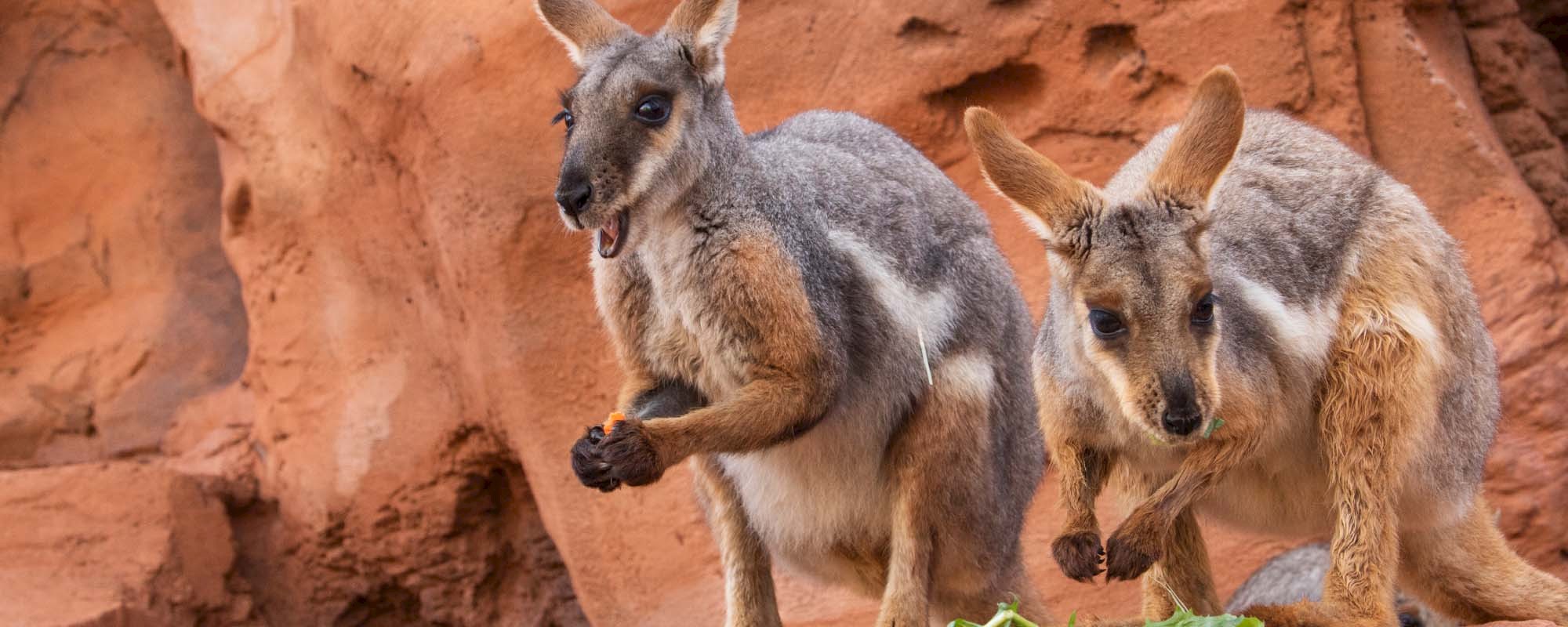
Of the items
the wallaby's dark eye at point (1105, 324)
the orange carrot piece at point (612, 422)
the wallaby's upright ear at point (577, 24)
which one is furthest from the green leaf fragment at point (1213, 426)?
the wallaby's upright ear at point (577, 24)

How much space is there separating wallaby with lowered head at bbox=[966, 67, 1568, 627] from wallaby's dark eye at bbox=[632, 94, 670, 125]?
0.95m

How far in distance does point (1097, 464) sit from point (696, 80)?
1.75m

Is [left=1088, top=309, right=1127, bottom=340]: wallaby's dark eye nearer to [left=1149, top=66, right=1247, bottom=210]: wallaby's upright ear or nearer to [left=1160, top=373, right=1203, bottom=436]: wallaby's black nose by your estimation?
[left=1160, top=373, right=1203, bottom=436]: wallaby's black nose

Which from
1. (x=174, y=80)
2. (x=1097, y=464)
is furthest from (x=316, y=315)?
(x=1097, y=464)

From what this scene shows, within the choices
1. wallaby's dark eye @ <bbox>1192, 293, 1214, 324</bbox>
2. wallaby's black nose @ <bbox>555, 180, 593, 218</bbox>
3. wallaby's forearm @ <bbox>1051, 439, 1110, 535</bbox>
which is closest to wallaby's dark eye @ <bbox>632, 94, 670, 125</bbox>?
wallaby's black nose @ <bbox>555, 180, 593, 218</bbox>

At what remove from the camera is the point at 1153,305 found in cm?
429

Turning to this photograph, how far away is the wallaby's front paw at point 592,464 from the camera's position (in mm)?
4543

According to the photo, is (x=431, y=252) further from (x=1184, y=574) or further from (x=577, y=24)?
(x=1184, y=574)

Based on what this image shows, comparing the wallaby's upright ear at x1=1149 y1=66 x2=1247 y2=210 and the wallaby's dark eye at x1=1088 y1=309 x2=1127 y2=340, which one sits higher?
the wallaby's upright ear at x1=1149 y1=66 x2=1247 y2=210

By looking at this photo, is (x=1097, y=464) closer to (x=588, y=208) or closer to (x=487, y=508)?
(x=588, y=208)

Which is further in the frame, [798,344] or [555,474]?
[555,474]

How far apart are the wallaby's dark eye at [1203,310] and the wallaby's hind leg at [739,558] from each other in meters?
1.84

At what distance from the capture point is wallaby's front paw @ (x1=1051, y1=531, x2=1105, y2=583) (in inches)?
183

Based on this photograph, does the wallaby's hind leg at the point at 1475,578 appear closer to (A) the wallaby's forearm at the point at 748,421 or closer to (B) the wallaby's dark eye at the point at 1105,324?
(B) the wallaby's dark eye at the point at 1105,324
